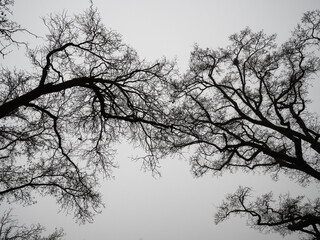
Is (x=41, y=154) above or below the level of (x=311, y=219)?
above

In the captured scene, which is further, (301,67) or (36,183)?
(301,67)

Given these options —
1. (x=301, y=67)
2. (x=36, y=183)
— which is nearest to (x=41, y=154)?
(x=36, y=183)

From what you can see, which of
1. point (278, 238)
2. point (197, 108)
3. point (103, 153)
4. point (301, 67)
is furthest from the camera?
point (278, 238)

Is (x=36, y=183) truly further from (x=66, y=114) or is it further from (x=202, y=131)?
(x=202, y=131)

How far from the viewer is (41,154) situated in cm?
855

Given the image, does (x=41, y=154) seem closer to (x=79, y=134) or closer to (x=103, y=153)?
(x=79, y=134)

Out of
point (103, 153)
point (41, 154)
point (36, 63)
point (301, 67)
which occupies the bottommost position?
point (103, 153)

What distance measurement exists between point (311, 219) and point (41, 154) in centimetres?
1029

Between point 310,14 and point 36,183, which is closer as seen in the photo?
point 36,183

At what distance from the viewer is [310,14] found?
35.1ft

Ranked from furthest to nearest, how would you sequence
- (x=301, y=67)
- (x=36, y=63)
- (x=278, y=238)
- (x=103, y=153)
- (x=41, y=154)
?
(x=278, y=238)
(x=301, y=67)
(x=41, y=154)
(x=103, y=153)
(x=36, y=63)

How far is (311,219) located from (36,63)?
36.3 feet

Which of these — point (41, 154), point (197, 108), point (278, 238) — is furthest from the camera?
point (278, 238)

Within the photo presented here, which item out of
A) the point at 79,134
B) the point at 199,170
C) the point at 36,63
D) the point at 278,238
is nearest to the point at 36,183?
the point at 79,134
